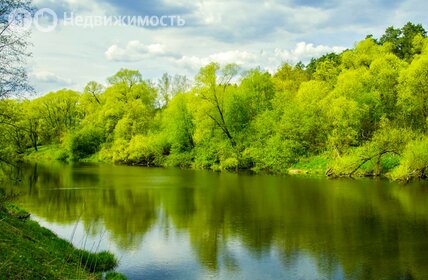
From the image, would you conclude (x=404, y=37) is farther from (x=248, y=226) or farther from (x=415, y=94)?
(x=248, y=226)

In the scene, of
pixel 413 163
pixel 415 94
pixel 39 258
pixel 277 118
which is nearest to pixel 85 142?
pixel 277 118

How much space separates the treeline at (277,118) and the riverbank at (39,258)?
66.4ft

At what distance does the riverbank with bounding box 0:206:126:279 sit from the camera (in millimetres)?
10188

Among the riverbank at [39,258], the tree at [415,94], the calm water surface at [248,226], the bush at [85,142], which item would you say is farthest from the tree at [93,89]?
the riverbank at [39,258]

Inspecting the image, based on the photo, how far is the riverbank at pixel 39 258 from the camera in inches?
401

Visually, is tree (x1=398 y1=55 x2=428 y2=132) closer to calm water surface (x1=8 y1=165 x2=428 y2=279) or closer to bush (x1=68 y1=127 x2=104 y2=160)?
calm water surface (x1=8 y1=165 x2=428 y2=279)

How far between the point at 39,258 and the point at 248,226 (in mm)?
11818

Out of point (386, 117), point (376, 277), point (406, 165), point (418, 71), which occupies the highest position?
point (418, 71)

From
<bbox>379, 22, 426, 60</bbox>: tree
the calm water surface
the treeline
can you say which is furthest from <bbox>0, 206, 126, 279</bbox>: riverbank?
<bbox>379, 22, 426, 60</bbox>: tree

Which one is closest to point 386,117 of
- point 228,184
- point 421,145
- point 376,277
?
point 421,145

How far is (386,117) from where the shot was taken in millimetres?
47000

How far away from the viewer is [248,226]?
2200 cm

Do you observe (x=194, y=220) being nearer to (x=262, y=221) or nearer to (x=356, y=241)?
(x=262, y=221)

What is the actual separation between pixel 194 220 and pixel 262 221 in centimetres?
361
